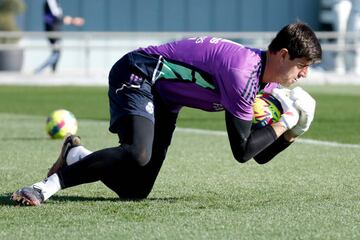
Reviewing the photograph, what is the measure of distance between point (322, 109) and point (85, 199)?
1113 centimetres

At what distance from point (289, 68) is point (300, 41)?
20 centimetres

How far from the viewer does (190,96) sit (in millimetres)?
7395

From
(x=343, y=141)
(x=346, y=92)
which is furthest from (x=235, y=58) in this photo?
(x=346, y=92)

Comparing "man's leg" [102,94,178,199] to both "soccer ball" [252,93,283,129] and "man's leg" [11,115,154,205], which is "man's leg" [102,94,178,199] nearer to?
"man's leg" [11,115,154,205]

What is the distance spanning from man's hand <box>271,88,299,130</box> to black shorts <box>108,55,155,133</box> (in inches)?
34.7

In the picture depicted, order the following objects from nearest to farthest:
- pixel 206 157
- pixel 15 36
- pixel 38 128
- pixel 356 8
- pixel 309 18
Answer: pixel 206 157, pixel 38 128, pixel 15 36, pixel 356 8, pixel 309 18

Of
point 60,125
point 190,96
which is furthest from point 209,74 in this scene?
point 60,125

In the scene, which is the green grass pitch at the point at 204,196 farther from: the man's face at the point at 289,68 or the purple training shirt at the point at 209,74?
the man's face at the point at 289,68

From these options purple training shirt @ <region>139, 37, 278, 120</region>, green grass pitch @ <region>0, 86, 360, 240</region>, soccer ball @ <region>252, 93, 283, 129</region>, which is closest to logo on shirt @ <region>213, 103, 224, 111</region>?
purple training shirt @ <region>139, 37, 278, 120</region>

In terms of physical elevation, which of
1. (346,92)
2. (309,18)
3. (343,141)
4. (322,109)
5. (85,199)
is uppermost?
(85,199)

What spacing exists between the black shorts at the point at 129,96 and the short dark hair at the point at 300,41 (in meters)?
0.98

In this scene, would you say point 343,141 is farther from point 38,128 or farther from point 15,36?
point 15,36

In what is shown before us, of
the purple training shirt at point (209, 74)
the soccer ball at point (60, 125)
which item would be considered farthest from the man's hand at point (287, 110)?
the soccer ball at point (60, 125)

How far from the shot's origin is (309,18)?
38.7 m
